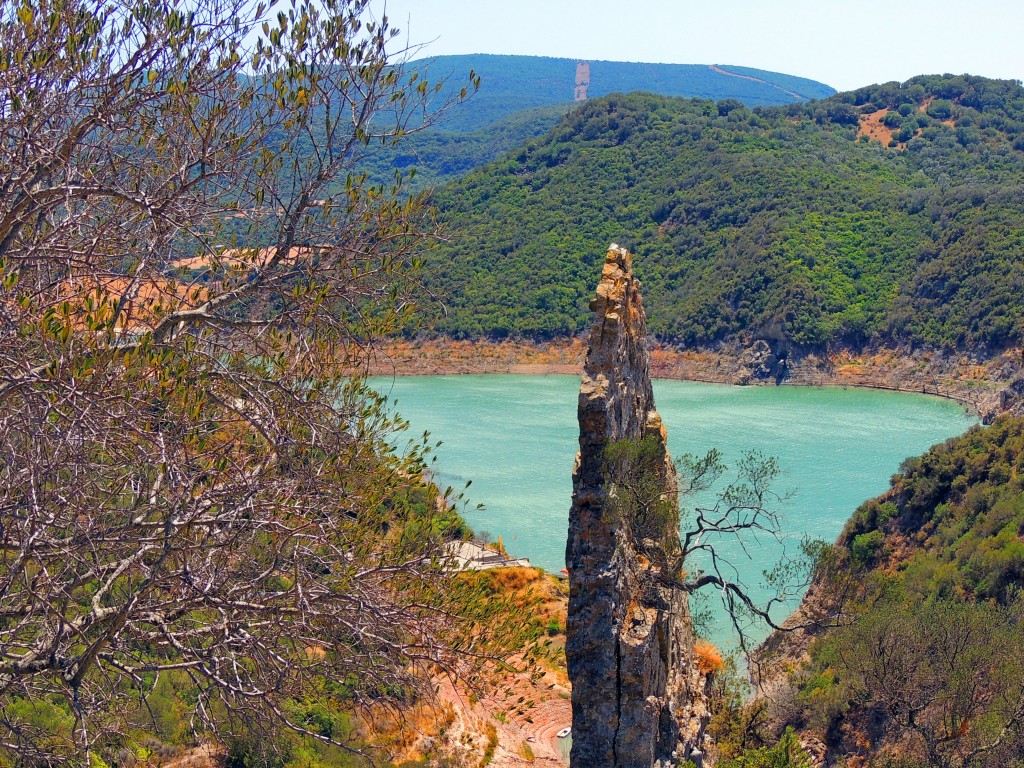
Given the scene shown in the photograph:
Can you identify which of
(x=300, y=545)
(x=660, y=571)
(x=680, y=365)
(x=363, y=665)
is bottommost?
(x=680, y=365)

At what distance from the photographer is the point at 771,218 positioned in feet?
230

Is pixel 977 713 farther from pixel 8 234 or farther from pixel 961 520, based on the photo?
pixel 8 234

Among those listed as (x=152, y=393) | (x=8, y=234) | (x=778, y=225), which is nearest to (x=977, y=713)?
(x=152, y=393)

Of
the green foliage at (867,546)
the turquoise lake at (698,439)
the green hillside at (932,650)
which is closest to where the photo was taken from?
the green hillside at (932,650)

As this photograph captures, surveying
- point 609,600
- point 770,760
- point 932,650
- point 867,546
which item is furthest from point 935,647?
point 867,546

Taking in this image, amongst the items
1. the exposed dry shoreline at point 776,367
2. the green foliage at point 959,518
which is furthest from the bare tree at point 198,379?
the exposed dry shoreline at point 776,367

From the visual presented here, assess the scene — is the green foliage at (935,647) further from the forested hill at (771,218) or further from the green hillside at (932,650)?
the forested hill at (771,218)

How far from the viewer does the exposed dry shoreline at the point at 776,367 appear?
50.9m

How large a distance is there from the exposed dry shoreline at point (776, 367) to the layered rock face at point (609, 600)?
1463 inches

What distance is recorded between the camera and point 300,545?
18.5ft

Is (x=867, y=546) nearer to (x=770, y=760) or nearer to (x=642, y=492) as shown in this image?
(x=770, y=760)

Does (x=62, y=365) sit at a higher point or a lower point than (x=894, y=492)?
higher

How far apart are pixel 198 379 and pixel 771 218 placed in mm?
67942

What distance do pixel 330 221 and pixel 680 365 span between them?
5831 cm
